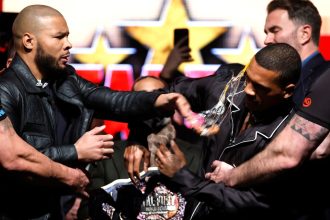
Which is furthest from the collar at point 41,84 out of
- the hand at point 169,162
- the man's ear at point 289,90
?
the man's ear at point 289,90

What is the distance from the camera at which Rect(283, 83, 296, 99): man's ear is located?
438cm

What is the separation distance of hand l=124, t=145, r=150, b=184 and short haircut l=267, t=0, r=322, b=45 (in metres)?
1.51

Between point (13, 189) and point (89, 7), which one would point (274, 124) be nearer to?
point (13, 189)

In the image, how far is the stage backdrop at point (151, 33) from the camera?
6637 millimetres

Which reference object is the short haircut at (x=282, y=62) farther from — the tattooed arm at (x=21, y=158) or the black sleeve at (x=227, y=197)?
the tattooed arm at (x=21, y=158)

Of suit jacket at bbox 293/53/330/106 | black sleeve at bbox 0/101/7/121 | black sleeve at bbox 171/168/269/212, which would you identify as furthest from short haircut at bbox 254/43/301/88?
black sleeve at bbox 0/101/7/121

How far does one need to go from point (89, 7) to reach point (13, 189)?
8.16 ft

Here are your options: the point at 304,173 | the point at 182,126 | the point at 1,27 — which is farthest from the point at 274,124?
the point at 1,27

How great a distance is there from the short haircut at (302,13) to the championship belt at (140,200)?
1.42 metres

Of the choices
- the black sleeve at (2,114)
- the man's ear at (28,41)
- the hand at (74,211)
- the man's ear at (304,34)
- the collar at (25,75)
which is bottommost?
the hand at (74,211)

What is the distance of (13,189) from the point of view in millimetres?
4621

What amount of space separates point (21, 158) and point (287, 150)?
4.54 ft

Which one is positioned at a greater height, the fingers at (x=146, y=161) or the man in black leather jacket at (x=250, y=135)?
the man in black leather jacket at (x=250, y=135)

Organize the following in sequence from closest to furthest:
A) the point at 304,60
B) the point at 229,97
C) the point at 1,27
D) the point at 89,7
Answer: the point at 229,97 → the point at 304,60 → the point at 1,27 → the point at 89,7
